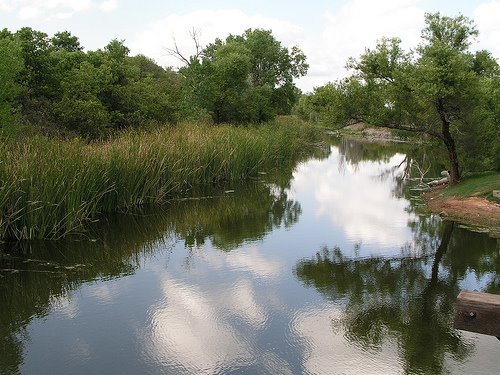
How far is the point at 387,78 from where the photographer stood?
54.2 feet

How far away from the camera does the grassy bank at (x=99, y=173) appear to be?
29.1ft

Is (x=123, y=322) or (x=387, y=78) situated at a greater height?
(x=387, y=78)

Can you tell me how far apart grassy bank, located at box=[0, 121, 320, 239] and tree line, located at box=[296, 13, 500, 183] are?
406 cm

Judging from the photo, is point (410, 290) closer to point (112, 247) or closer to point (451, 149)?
point (112, 247)

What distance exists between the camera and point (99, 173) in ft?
35.6

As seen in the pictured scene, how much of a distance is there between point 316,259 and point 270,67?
3249 centimetres

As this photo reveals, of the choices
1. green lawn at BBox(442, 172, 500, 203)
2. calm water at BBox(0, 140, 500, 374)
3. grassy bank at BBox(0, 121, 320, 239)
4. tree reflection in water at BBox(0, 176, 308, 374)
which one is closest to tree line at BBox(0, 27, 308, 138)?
grassy bank at BBox(0, 121, 320, 239)

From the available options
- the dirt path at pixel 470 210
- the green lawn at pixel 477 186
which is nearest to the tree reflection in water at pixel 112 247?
the dirt path at pixel 470 210

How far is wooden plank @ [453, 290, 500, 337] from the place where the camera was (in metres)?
2.07

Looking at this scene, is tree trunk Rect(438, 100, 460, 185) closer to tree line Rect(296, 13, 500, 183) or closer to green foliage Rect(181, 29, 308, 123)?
tree line Rect(296, 13, 500, 183)

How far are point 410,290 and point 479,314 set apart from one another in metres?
5.94

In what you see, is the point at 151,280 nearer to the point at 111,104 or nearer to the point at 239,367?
the point at 239,367

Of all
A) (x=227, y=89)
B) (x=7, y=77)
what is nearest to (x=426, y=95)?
(x=7, y=77)

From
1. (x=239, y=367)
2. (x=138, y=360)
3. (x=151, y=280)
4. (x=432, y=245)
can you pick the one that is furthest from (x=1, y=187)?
(x=432, y=245)
